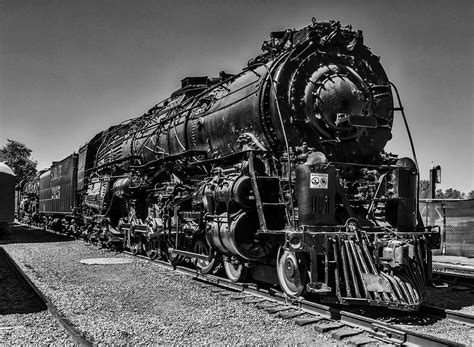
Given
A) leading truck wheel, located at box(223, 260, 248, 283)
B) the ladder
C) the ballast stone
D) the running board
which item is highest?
the ladder

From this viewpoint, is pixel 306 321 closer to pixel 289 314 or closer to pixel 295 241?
pixel 289 314

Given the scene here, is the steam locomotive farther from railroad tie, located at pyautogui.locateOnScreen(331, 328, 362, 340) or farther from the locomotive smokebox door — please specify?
railroad tie, located at pyautogui.locateOnScreen(331, 328, 362, 340)

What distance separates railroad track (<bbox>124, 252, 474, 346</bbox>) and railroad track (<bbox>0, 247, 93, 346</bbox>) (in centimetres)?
249

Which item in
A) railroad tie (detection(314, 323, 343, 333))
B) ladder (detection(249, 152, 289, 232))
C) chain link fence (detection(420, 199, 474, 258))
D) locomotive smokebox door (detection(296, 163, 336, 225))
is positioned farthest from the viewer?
chain link fence (detection(420, 199, 474, 258))

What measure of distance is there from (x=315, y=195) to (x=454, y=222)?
1014 centimetres

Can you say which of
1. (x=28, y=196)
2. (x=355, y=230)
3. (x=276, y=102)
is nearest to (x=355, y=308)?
(x=355, y=230)

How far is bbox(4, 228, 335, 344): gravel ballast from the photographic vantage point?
17.8ft

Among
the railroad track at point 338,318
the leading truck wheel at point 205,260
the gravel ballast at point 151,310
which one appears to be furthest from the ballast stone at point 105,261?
the railroad track at point 338,318

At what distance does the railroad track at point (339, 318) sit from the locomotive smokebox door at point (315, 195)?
113 cm

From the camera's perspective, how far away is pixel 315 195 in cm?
652

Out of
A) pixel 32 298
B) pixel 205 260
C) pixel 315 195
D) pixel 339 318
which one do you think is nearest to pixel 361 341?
pixel 339 318

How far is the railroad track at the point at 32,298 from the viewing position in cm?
535

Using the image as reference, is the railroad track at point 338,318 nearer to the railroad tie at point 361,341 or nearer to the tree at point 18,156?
the railroad tie at point 361,341

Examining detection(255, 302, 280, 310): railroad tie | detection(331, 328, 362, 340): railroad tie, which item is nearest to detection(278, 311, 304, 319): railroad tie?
detection(255, 302, 280, 310): railroad tie
